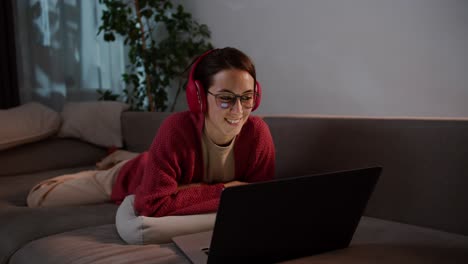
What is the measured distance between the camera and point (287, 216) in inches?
27.8

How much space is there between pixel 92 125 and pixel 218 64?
4.72 feet

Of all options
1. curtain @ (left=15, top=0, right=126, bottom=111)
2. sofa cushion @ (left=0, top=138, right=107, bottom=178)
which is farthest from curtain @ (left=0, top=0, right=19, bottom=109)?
sofa cushion @ (left=0, top=138, right=107, bottom=178)

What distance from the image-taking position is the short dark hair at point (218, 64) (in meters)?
1.04

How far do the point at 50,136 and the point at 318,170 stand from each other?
61.4 inches

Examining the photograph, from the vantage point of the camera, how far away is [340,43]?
1.80 metres

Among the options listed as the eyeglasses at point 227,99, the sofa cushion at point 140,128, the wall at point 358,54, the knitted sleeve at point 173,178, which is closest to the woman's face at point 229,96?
the eyeglasses at point 227,99

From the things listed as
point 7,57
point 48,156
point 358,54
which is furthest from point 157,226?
point 7,57

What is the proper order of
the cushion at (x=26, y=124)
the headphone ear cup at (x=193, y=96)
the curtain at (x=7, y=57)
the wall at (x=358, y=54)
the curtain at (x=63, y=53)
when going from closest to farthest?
the headphone ear cup at (x=193, y=96) < the wall at (x=358, y=54) < the cushion at (x=26, y=124) < the curtain at (x=7, y=57) < the curtain at (x=63, y=53)

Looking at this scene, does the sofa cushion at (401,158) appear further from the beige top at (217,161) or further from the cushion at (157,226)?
the cushion at (157,226)

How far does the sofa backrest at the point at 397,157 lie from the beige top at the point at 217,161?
29 centimetres

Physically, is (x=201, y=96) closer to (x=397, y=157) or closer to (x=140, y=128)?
(x=397, y=157)

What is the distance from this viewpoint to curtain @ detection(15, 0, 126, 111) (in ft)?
9.29

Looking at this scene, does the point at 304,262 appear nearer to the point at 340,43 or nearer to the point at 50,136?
the point at 340,43

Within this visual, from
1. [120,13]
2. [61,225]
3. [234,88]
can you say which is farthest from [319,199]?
[120,13]
